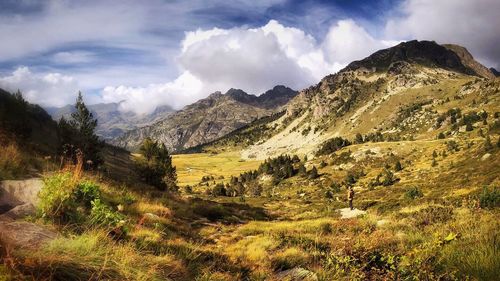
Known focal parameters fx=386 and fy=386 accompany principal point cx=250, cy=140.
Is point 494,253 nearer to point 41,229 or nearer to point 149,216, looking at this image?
point 41,229

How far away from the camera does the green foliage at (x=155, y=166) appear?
58500 mm

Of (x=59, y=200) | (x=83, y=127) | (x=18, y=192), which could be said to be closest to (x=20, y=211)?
(x=59, y=200)

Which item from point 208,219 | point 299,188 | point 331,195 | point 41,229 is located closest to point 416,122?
point 299,188

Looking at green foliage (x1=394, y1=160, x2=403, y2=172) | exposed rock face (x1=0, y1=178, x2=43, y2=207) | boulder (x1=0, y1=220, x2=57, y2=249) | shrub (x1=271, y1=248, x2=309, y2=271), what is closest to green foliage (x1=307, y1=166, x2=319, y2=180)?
green foliage (x1=394, y1=160, x2=403, y2=172)

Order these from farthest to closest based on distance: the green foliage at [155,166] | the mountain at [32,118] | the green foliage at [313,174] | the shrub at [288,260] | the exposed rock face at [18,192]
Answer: the green foliage at [313,174]
the green foliage at [155,166]
the mountain at [32,118]
the exposed rock face at [18,192]
the shrub at [288,260]

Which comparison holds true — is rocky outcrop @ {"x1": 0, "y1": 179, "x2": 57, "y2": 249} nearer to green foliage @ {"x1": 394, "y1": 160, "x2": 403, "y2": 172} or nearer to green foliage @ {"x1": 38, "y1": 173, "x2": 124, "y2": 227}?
green foliage @ {"x1": 38, "y1": 173, "x2": 124, "y2": 227}

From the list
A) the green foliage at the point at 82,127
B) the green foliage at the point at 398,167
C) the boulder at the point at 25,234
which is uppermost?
the green foliage at the point at 82,127

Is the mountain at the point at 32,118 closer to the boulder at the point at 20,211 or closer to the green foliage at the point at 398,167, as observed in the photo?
the boulder at the point at 20,211

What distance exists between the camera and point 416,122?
182000 millimetres

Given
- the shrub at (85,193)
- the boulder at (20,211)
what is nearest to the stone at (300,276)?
the boulder at (20,211)

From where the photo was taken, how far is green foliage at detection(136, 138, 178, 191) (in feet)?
A: 192

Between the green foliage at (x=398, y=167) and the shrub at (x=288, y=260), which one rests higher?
the shrub at (x=288, y=260)

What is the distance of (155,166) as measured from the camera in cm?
5978

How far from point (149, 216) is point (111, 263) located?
27.4ft
